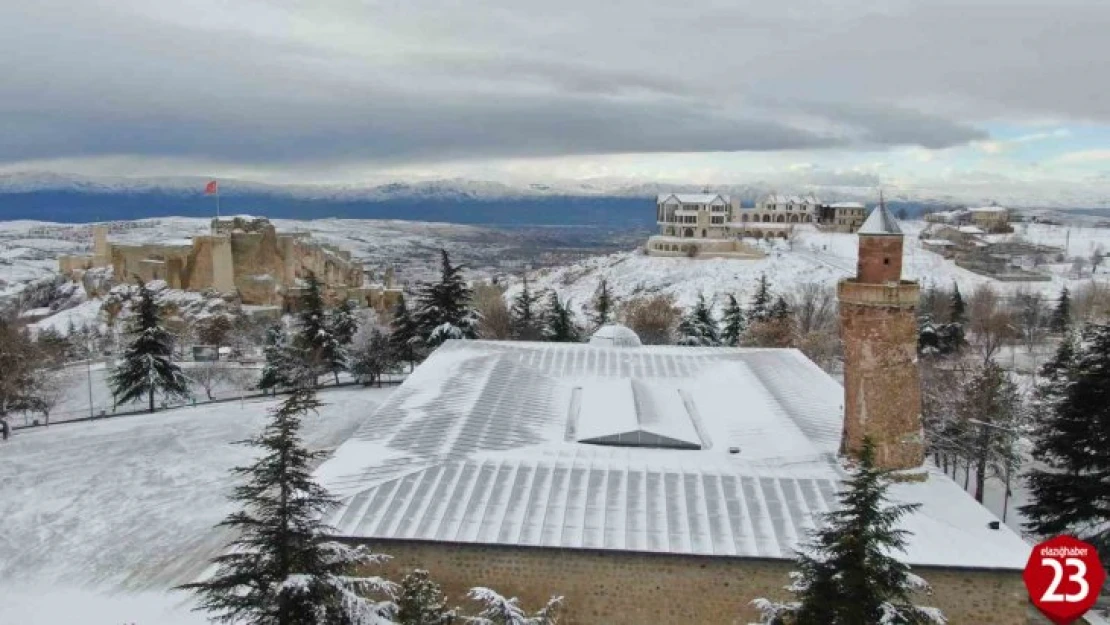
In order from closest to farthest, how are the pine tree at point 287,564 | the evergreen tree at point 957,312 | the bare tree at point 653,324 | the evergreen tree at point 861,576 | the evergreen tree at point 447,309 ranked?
the evergreen tree at point 861,576 < the pine tree at point 287,564 < the evergreen tree at point 447,309 < the bare tree at point 653,324 < the evergreen tree at point 957,312

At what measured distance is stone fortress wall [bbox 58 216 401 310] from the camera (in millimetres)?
57125

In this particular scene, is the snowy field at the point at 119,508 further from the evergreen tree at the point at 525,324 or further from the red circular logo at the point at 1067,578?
the red circular logo at the point at 1067,578

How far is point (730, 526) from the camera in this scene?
1238 centimetres

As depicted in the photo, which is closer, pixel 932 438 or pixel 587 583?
pixel 587 583

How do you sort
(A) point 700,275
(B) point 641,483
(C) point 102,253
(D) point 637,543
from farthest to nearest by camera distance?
1. (A) point 700,275
2. (C) point 102,253
3. (B) point 641,483
4. (D) point 637,543

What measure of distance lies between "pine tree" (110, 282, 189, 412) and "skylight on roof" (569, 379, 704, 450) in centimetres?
2070

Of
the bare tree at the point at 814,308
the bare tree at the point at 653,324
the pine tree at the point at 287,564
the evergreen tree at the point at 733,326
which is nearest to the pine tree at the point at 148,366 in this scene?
the bare tree at the point at 653,324

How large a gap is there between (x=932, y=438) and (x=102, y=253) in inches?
2488

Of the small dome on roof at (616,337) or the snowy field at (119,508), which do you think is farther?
the small dome on roof at (616,337)

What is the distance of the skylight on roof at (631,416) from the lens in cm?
1577

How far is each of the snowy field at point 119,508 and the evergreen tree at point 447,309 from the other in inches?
274

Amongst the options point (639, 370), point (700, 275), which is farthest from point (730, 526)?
point (700, 275)

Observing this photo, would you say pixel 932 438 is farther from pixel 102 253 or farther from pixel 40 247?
pixel 40 247

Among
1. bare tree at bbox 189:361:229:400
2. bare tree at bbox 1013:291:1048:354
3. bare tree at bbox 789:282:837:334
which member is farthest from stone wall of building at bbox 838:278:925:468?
bare tree at bbox 1013:291:1048:354
